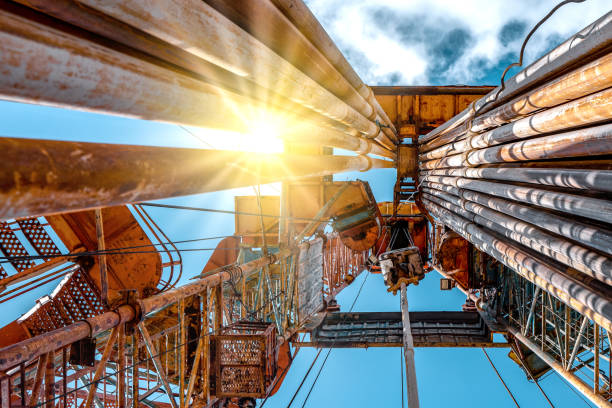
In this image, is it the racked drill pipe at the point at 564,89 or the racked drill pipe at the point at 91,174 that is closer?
the racked drill pipe at the point at 91,174

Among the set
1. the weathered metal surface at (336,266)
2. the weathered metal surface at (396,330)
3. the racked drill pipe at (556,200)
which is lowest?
the weathered metal surface at (396,330)

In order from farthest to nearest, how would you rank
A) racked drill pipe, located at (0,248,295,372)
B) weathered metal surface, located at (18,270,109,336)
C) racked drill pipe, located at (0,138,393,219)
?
weathered metal surface, located at (18,270,109,336)
racked drill pipe, located at (0,248,295,372)
racked drill pipe, located at (0,138,393,219)

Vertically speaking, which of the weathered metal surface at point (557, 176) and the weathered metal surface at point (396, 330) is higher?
the weathered metal surface at point (557, 176)

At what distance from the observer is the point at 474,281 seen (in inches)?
489

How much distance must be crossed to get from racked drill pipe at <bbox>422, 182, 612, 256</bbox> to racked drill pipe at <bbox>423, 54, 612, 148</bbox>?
1.10 meters

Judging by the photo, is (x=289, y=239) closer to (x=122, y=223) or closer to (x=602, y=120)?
(x=122, y=223)

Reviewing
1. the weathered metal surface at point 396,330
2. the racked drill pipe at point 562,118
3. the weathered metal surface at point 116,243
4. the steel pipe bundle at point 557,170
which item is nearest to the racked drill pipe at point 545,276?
the steel pipe bundle at point 557,170

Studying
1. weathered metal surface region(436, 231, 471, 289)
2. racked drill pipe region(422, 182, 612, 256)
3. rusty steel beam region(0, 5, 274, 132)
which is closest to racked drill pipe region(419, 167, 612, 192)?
racked drill pipe region(422, 182, 612, 256)

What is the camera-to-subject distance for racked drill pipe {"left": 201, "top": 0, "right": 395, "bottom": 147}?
2439 mm

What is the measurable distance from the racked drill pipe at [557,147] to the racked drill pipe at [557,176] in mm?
139

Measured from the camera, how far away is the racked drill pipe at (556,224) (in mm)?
2420

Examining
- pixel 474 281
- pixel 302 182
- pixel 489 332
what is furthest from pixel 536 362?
pixel 302 182

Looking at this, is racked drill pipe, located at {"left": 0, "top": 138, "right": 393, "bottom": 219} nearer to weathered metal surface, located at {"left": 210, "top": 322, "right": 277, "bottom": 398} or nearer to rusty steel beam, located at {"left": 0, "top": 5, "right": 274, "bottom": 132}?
rusty steel beam, located at {"left": 0, "top": 5, "right": 274, "bottom": 132}

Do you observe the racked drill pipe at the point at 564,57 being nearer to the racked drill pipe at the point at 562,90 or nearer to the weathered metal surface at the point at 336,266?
the racked drill pipe at the point at 562,90
